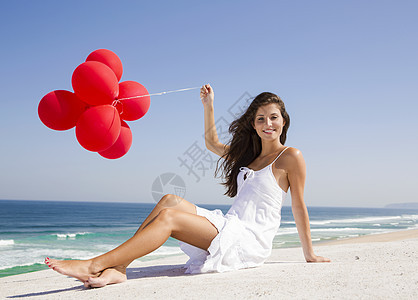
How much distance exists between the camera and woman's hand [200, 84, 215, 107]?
13.3 ft

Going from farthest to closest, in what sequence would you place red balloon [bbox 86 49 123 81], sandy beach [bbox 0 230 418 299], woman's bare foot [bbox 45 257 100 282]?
red balloon [bbox 86 49 123 81]
woman's bare foot [bbox 45 257 100 282]
sandy beach [bbox 0 230 418 299]

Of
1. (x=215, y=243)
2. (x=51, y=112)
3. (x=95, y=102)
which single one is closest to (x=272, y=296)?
(x=215, y=243)

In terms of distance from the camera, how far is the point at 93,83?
321 cm

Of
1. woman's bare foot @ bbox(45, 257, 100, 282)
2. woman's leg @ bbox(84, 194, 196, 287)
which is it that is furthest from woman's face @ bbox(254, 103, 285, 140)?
woman's bare foot @ bbox(45, 257, 100, 282)

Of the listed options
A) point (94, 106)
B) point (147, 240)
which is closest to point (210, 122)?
point (94, 106)

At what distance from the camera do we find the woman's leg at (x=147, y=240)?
2502 mm

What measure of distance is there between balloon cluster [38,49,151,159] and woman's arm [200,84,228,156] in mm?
786

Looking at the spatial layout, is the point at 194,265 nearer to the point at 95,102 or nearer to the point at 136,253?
the point at 136,253

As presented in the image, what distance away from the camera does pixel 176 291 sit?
89.4 inches

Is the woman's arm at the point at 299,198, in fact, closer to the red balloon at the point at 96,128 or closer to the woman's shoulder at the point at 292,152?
the woman's shoulder at the point at 292,152

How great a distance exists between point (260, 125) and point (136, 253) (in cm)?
163

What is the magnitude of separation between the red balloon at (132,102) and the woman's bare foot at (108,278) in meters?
1.61

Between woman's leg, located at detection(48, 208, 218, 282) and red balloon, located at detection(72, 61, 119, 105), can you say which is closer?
woman's leg, located at detection(48, 208, 218, 282)

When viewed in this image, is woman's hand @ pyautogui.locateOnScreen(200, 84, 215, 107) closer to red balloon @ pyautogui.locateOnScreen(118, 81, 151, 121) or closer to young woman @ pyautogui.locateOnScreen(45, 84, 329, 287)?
young woman @ pyautogui.locateOnScreen(45, 84, 329, 287)
